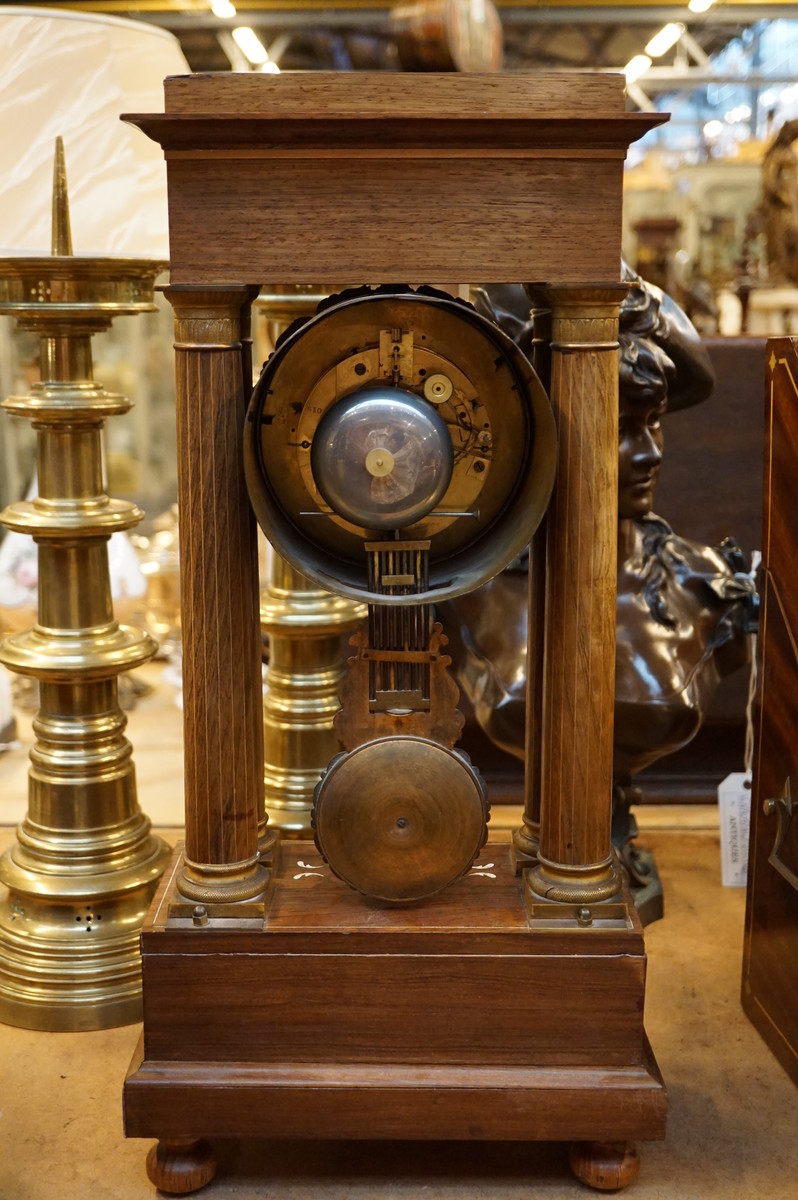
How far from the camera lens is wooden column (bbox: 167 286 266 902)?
1.24 metres

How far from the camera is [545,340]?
1.38 metres

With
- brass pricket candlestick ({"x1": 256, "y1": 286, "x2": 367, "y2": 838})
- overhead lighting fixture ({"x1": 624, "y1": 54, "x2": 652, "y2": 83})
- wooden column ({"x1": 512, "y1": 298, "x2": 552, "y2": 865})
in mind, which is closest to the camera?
wooden column ({"x1": 512, "y1": 298, "x2": 552, "y2": 865})

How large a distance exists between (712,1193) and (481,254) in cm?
96

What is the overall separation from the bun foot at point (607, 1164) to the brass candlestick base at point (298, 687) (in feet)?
2.53

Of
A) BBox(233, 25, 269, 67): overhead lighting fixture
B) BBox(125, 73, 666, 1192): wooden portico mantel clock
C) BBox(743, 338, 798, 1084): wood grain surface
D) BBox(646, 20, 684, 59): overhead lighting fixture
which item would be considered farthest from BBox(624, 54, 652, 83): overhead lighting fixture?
BBox(125, 73, 666, 1192): wooden portico mantel clock

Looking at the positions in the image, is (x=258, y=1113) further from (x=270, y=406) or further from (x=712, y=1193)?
(x=270, y=406)

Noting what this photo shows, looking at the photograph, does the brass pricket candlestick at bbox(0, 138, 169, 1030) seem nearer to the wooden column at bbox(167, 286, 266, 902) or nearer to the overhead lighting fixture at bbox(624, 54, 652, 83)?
the wooden column at bbox(167, 286, 266, 902)

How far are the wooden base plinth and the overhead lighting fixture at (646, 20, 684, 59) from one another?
22.4ft

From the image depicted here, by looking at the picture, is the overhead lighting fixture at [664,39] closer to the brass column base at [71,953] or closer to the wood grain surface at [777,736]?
the wood grain surface at [777,736]

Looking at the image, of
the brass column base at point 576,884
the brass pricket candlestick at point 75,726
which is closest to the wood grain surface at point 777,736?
the brass column base at point 576,884

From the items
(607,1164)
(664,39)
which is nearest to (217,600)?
(607,1164)

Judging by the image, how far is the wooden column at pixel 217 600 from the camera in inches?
48.6

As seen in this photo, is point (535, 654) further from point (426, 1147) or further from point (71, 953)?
point (71, 953)

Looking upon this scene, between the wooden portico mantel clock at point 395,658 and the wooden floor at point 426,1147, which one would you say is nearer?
the wooden portico mantel clock at point 395,658
